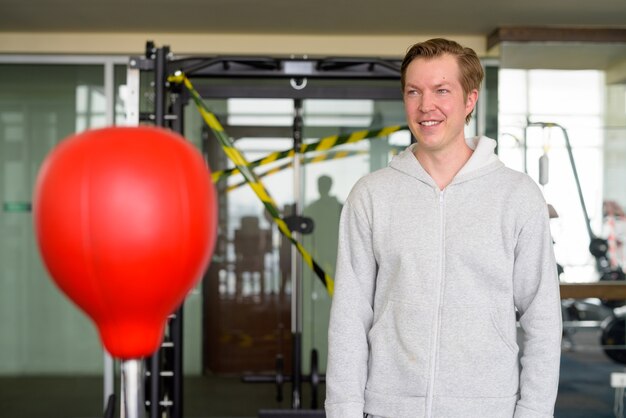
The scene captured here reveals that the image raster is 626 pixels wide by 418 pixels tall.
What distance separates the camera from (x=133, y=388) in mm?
611

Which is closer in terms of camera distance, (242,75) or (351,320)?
(351,320)

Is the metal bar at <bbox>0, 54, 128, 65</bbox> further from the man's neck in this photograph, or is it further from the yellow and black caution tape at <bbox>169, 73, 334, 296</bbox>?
the man's neck

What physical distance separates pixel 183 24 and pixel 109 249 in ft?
12.5

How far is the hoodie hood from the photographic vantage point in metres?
1.54

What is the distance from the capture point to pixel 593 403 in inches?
164

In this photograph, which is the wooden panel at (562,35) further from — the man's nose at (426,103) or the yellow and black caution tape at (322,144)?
the man's nose at (426,103)

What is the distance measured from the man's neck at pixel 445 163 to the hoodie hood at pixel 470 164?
20 mm

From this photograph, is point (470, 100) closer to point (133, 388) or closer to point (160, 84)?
point (133, 388)

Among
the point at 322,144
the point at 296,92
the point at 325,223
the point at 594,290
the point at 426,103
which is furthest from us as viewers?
the point at 325,223

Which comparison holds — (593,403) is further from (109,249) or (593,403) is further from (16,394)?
(109,249)

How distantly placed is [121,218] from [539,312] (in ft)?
3.61

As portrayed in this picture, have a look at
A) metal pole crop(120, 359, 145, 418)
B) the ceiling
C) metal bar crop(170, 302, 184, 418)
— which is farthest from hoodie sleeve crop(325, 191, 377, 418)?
the ceiling

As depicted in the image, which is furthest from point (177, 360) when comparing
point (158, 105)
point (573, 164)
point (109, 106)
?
point (573, 164)

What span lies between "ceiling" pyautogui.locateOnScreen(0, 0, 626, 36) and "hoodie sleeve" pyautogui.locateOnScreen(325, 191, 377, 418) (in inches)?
94.6
